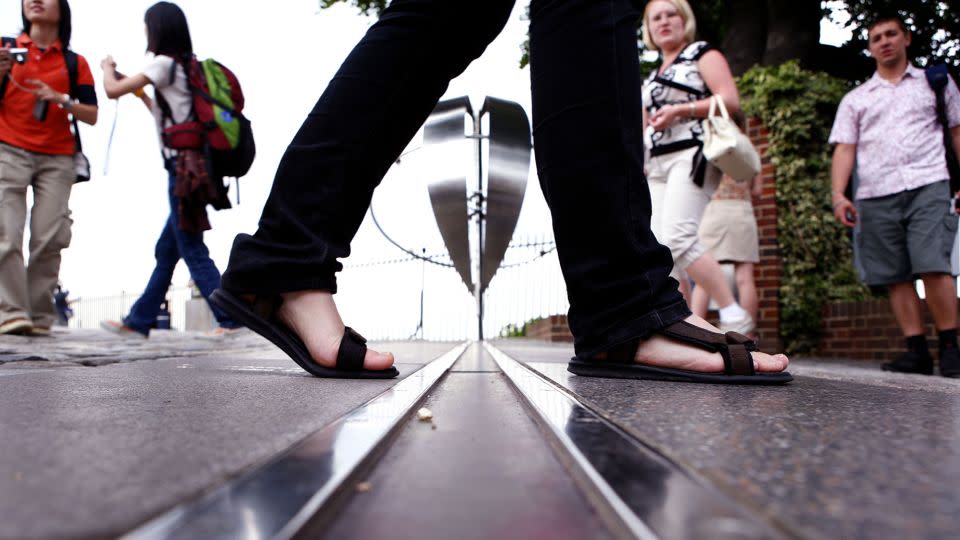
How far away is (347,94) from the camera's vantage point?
1.35m

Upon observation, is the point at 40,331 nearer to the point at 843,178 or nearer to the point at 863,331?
the point at 843,178

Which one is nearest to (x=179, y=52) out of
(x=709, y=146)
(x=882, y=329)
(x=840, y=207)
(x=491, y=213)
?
(x=491, y=213)

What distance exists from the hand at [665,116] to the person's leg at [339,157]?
1.73m

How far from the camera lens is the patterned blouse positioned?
3146 mm

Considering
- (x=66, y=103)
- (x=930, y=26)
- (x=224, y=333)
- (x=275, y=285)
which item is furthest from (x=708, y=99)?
(x=930, y=26)

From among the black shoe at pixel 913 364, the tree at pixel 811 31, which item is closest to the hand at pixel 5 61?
the black shoe at pixel 913 364

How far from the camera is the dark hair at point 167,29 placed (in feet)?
12.7

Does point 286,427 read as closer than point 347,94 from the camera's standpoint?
Yes

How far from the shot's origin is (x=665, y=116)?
9.81 ft

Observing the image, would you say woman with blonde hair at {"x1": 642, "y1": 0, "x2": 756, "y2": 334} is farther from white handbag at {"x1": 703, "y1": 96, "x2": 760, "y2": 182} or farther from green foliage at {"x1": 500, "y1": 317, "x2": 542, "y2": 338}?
green foliage at {"x1": 500, "y1": 317, "x2": 542, "y2": 338}

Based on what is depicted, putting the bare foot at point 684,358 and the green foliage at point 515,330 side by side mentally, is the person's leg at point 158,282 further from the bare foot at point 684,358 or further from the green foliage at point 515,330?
the green foliage at point 515,330

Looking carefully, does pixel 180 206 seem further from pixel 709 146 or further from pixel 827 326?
pixel 827 326

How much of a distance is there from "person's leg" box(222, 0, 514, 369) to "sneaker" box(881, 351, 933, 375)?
3051 mm

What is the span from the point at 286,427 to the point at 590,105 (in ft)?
3.15
